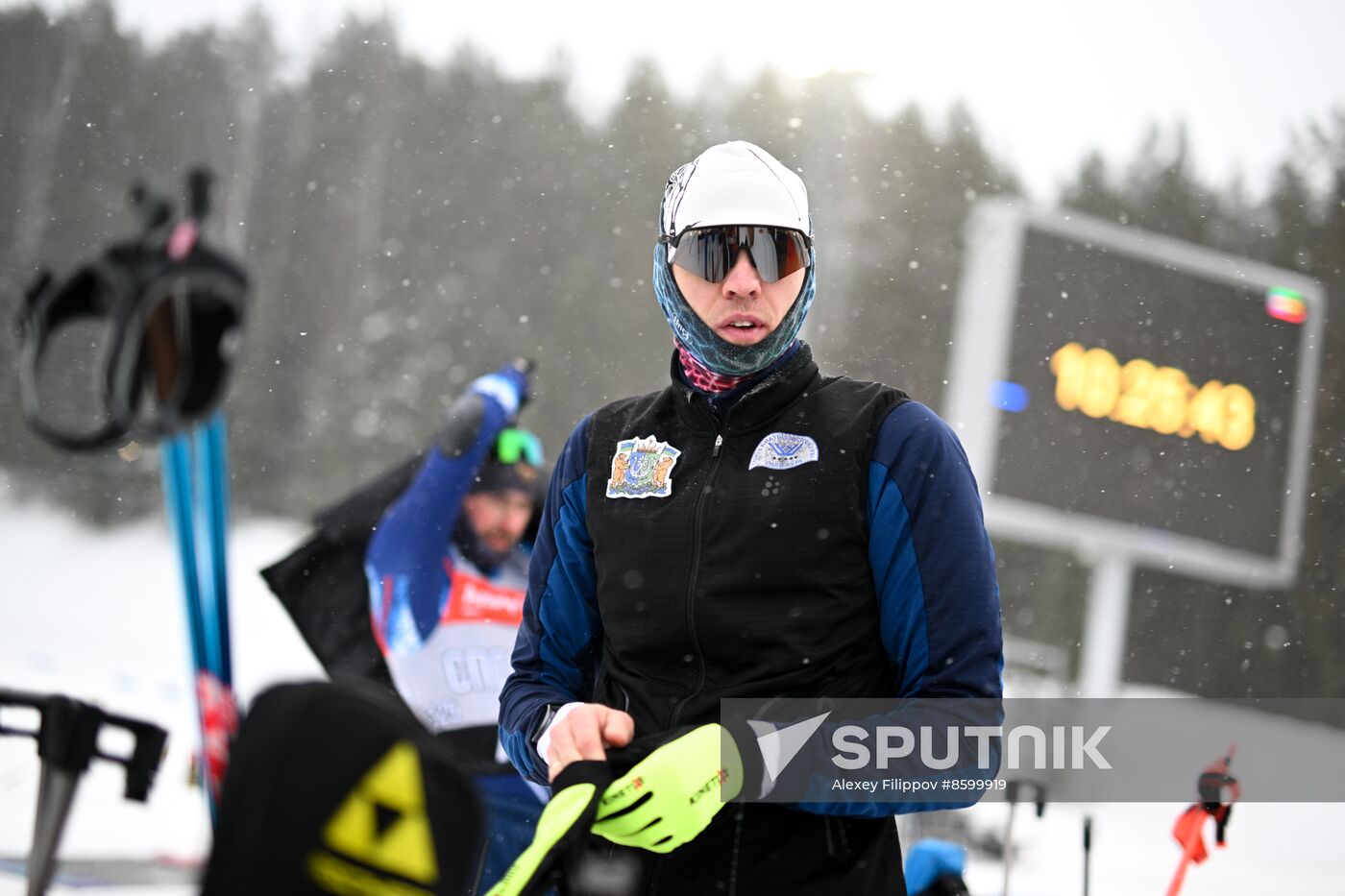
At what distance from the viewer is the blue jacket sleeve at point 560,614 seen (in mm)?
1858

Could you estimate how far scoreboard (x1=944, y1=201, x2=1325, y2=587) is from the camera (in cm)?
914

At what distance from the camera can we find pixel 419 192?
965 inches

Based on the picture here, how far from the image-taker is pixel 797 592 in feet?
5.30

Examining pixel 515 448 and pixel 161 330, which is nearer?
pixel 161 330

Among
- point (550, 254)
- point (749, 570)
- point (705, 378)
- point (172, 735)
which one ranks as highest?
point (550, 254)

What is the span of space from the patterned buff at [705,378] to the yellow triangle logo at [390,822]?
108 centimetres

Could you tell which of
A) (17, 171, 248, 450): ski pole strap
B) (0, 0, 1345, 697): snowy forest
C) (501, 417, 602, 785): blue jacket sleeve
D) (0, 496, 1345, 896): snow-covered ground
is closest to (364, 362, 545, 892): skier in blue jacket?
(0, 496, 1345, 896): snow-covered ground

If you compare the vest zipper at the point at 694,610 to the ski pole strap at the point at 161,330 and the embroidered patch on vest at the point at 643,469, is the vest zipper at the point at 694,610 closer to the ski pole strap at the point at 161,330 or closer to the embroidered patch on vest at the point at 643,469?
the embroidered patch on vest at the point at 643,469

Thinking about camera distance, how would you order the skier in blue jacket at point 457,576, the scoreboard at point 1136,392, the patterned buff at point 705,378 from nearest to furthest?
the patterned buff at point 705,378 < the skier in blue jacket at point 457,576 < the scoreboard at point 1136,392

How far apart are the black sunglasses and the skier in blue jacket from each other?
2235mm

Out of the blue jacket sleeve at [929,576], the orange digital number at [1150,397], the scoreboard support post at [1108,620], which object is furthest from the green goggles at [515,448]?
the scoreboard support post at [1108,620]

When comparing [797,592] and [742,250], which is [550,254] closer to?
[742,250]

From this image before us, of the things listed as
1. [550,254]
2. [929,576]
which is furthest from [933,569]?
[550,254]

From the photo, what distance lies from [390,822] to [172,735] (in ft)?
28.3
